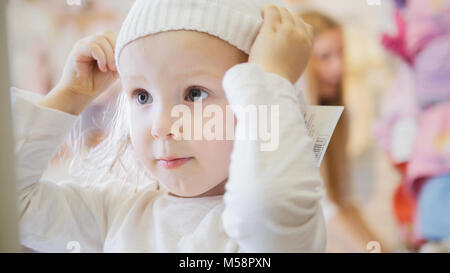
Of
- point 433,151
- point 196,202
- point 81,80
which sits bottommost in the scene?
point 196,202

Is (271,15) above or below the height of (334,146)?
above

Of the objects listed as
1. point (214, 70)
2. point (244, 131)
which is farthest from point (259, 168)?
point (214, 70)

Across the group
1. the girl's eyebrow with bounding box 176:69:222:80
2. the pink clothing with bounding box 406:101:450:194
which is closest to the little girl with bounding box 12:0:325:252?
the girl's eyebrow with bounding box 176:69:222:80

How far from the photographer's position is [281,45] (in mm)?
700

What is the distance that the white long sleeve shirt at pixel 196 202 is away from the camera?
0.62 metres

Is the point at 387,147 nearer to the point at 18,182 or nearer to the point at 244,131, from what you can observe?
the point at 244,131

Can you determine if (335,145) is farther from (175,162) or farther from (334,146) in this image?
(175,162)

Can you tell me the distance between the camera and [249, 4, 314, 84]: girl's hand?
0.69 m

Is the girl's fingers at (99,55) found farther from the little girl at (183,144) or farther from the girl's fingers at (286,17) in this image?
the girl's fingers at (286,17)

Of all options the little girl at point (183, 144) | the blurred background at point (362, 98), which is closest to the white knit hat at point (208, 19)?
the little girl at point (183, 144)

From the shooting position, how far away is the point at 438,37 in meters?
0.89

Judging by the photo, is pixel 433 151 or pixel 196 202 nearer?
pixel 196 202

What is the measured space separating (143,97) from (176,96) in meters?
0.06

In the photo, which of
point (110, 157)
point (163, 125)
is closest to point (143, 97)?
point (163, 125)
